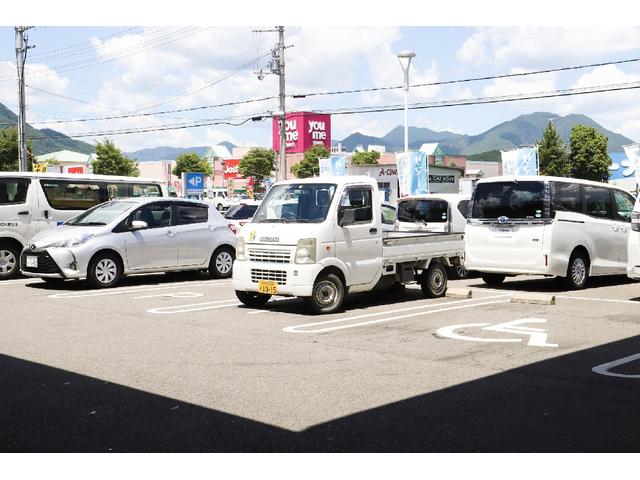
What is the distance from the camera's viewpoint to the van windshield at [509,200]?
527 inches

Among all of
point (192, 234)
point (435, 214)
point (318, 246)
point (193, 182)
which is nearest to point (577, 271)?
point (435, 214)

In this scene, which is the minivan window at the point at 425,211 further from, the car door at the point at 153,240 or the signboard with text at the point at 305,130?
the signboard with text at the point at 305,130

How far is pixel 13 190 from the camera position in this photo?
15586 mm

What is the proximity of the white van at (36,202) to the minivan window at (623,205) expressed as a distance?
11066 mm

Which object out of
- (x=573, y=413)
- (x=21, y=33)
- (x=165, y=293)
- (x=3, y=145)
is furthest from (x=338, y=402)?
(x=3, y=145)

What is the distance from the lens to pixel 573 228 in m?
13.6

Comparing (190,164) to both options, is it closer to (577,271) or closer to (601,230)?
(601,230)

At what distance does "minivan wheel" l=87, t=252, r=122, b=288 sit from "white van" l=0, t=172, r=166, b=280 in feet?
8.99

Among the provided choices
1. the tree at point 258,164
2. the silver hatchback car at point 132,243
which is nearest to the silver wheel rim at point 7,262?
the silver hatchback car at point 132,243

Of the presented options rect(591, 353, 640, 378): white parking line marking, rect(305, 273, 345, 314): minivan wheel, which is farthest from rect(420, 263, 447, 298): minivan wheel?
rect(591, 353, 640, 378): white parking line marking

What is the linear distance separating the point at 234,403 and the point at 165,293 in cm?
779

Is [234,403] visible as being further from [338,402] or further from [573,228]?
[573,228]

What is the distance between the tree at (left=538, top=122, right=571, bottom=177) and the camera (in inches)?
2997

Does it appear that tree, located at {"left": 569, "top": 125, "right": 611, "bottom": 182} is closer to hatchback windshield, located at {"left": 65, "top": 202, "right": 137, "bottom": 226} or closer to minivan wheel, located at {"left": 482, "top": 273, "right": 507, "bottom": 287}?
minivan wheel, located at {"left": 482, "top": 273, "right": 507, "bottom": 287}
